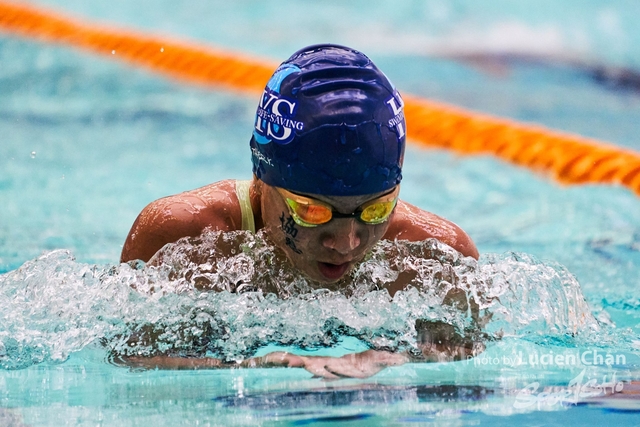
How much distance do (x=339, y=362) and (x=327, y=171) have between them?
0.47 metres

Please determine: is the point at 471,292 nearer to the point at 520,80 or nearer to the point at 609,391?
the point at 609,391

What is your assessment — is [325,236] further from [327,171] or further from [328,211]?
[327,171]

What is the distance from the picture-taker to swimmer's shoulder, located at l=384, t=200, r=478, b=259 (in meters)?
2.63

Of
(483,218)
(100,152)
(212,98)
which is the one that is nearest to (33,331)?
(483,218)

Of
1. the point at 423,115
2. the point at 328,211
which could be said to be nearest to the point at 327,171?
the point at 328,211

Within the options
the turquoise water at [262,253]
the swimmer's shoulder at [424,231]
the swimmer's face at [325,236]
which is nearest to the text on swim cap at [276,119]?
the swimmer's face at [325,236]

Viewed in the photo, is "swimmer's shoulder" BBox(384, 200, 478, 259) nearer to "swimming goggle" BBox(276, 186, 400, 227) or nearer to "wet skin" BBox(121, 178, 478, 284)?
"wet skin" BBox(121, 178, 478, 284)

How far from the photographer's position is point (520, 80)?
6910 mm

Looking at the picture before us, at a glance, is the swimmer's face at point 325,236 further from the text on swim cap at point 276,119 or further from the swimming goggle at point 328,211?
the text on swim cap at point 276,119

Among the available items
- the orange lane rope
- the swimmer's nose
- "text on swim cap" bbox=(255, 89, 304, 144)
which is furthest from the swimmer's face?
the orange lane rope

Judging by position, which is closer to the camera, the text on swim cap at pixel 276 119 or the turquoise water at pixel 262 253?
the turquoise water at pixel 262 253

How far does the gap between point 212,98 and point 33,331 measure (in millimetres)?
4299

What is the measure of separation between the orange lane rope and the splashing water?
227 cm

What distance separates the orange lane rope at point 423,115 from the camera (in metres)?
4.92
